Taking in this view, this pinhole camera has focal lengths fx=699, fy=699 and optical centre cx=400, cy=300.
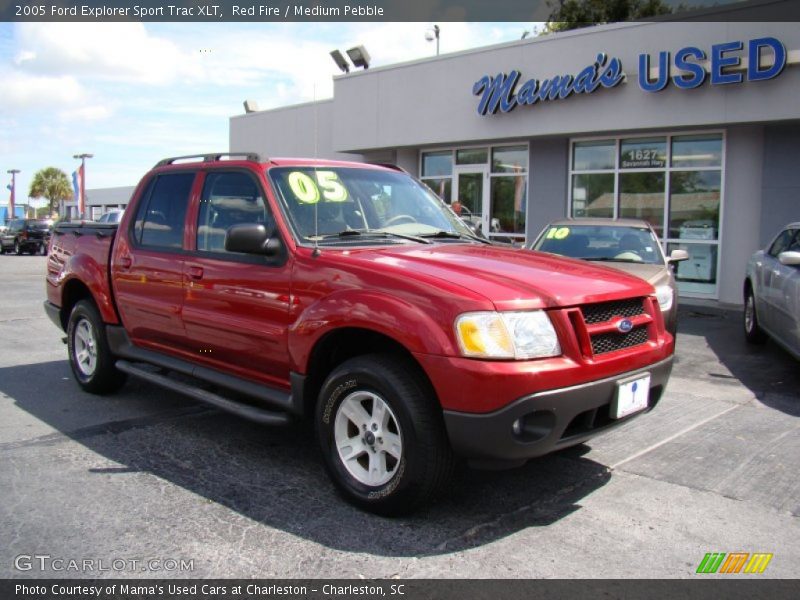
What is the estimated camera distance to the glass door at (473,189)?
16.6 meters

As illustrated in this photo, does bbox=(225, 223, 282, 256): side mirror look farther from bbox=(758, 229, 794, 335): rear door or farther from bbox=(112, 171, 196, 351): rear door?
bbox=(758, 229, 794, 335): rear door

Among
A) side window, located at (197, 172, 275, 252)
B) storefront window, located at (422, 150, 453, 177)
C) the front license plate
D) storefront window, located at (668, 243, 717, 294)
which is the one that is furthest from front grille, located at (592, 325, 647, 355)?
storefront window, located at (422, 150, 453, 177)

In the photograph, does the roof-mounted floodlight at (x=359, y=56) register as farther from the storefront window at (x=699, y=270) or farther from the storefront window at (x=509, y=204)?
the storefront window at (x=699, y=270)

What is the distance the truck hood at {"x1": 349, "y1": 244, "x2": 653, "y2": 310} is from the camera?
3371 millimetres

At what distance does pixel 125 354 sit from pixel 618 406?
3771 millimetres

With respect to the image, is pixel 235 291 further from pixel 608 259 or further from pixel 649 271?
pixel 608 259

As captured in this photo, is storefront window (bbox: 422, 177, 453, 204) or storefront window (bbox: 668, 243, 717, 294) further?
storefront window (bbox: 422, 177, 453, 204)

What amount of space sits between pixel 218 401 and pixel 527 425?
206cm

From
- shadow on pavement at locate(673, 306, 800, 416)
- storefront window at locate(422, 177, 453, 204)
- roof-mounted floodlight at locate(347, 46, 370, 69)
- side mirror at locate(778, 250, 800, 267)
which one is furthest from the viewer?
roof-mounted floodlight at locate(347, 46, 370, 69)

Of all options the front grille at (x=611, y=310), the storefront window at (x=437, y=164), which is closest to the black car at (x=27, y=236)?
the storefront window at (x=437, y=164)

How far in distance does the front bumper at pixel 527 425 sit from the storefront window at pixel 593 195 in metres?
11.7

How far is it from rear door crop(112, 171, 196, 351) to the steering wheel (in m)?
1.44

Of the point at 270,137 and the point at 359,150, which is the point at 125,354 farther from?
the point at 270,137

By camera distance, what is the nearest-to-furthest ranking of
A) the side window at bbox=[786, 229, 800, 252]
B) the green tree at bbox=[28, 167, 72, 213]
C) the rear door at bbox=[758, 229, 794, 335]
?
the rear door at bbox=[758, 229, 794, 335] → the side window at bbox=[786, 229, 800, 252] → the green tree at bbox=[28, 167, 72, 213]
